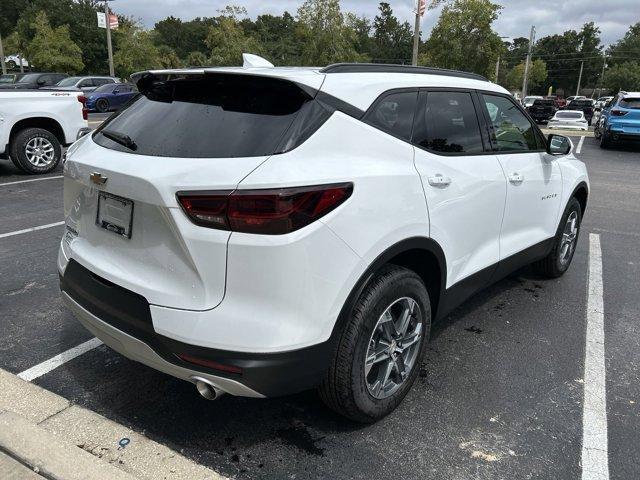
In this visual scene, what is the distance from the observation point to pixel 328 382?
7.99 ft

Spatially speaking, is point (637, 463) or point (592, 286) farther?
point (592, 286)

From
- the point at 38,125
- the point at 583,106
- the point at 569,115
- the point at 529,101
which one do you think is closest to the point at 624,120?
the point at 569,115

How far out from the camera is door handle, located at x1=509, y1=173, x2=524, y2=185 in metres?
3.49

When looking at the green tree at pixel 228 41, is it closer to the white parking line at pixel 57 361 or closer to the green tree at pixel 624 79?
the white parking line at pixel 57 361

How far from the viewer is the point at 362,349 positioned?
7.99ft

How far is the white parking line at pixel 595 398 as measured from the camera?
8.09 feet

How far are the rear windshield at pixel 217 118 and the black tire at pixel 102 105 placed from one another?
23.5 m

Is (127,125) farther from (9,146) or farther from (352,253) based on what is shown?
(9,146)

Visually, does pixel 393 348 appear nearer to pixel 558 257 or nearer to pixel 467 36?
pixel 558 257

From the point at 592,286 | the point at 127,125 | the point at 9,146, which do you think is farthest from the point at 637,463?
the point at 9,146

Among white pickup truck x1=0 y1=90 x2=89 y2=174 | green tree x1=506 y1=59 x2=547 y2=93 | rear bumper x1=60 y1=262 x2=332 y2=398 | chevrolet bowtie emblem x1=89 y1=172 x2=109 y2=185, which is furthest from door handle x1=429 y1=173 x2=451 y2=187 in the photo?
green tree x1=506 y1=59 x2=547 y2=93

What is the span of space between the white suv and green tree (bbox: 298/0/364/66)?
30941 millimetres

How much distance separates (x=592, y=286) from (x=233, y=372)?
3.82 meters

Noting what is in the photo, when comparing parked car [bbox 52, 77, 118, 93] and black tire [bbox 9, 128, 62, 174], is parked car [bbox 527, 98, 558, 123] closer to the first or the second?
parked car [bbox 52, 77, 118, 93]
